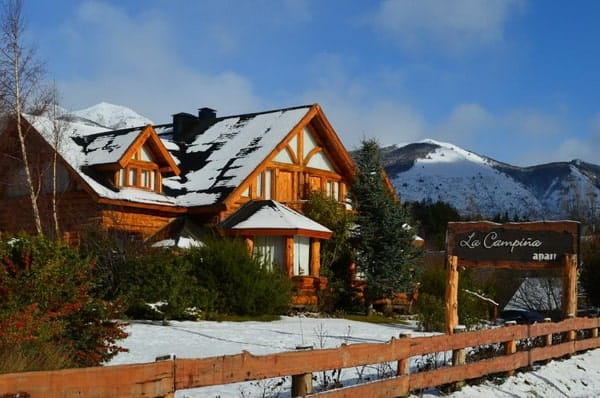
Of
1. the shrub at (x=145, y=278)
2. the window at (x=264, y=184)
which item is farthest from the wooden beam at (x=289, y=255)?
the shrub at (x=145, y=278)

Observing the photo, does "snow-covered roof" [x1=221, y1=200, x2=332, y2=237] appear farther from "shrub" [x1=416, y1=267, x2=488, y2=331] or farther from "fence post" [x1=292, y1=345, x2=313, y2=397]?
"fence post" [x1=292, y1=345, x2=313, y2=397]

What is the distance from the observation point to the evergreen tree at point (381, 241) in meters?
29.0

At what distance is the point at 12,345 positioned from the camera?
952cm

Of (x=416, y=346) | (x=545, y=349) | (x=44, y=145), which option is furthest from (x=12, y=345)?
(x=44, y=145)

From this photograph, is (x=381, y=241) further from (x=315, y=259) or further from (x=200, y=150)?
(x=200, y=150)

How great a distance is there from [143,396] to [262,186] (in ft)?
77.6

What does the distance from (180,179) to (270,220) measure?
5526mm

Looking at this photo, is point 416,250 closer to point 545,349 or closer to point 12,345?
point 545,349

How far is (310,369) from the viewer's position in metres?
8.85

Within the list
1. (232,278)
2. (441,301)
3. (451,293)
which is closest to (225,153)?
(232,278)

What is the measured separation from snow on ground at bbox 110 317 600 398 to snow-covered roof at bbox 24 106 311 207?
8072 mm

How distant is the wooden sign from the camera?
16766 mm

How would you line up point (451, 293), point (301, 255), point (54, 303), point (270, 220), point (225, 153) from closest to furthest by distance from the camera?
point (54, 303) → point (451, 293) → point (270, 220) → point (301, 255) → point (225, 153)

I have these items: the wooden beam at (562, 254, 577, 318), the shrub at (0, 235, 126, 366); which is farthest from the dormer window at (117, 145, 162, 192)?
the shrub at (0, 235, 126, 366)
